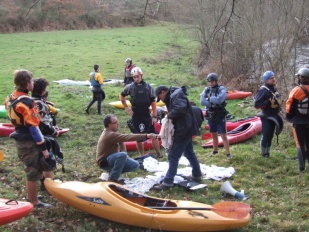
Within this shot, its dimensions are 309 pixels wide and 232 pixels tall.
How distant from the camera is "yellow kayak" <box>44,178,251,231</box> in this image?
540cm

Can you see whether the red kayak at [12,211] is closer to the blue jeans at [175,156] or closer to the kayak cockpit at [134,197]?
the kayak cockpit at [134,197]

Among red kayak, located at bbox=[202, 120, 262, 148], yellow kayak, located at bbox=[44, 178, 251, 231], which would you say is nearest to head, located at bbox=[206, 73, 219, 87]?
red kayak, located at bbox=[202, 120, 262, 148]

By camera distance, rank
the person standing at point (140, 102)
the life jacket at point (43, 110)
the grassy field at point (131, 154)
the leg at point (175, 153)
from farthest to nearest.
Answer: the person standing at point (140, 102) → the leg at point (175, 153) → the life jacket at point (43, 110) → the grassy field at point (131, 154)

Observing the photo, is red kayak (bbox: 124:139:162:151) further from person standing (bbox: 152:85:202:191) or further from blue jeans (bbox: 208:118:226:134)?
person standing (bbox: 152:85:202:191)

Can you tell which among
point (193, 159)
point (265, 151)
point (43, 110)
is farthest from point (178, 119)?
point (265, 151)

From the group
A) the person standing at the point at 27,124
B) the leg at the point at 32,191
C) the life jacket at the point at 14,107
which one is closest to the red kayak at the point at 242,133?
the leg at the point at 32,191

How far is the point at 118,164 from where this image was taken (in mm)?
6668

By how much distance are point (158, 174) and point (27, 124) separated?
2769 mm

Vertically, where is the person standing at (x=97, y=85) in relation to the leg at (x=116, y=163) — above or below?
above

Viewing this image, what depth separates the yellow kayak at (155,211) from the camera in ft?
17.7

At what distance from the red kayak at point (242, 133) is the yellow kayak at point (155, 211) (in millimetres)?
3919

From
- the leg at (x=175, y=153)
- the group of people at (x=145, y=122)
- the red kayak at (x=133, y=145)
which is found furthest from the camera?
the red kayak at (x=133, y=145)

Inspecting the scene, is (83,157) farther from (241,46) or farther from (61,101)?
(241,46)

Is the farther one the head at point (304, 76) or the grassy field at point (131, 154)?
the head at point (304, 76)
